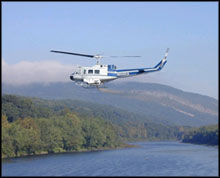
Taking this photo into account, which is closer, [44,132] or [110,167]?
[110,167]

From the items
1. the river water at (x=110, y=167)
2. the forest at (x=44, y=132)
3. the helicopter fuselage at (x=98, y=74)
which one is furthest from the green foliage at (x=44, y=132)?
the helicopter fuselage at (x=98, y=74)

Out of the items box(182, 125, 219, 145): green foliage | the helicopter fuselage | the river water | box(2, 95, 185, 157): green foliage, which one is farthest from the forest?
the helicopter fuselage

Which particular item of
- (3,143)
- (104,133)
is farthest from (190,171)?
(104,133)

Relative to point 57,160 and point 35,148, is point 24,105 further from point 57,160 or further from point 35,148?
point 57,160

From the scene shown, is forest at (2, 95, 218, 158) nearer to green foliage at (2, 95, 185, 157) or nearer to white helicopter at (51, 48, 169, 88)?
green foliage at (2, 95, 185, 157)

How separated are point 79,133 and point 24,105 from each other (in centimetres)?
2219

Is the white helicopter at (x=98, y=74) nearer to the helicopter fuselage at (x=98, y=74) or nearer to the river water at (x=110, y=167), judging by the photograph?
the helicopter fuselage at (x=98, y=74)

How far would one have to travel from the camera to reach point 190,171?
243 feet

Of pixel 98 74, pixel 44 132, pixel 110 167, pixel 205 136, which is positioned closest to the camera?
pixel 98 74

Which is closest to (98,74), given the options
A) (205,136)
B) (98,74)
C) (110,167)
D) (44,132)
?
(98,74)

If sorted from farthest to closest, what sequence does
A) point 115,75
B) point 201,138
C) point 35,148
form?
1. point 201,138
2. point 35,148
3. point 115,75

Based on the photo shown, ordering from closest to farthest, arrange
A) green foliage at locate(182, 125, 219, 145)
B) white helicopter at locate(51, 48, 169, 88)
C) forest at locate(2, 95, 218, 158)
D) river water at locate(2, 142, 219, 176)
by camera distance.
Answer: white helicopter at locate(51, 48, 169, 88), river water at locate(2, 142, 219, 176), forest at locate(2, 95, 218, 158), green foliage at locate(182, 125, 219, 145)

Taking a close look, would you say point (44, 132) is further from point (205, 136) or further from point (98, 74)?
point (205, 136)

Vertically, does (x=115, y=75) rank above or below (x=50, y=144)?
above
